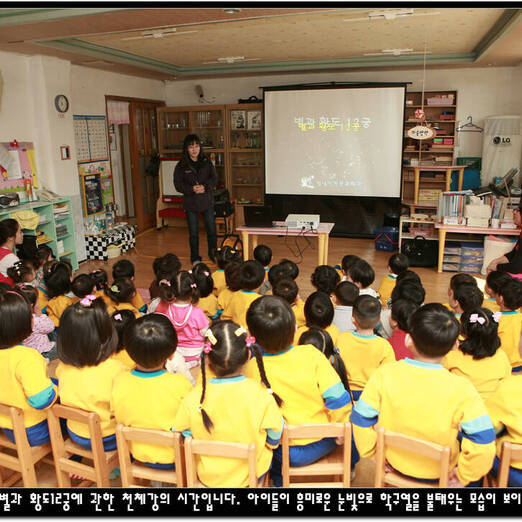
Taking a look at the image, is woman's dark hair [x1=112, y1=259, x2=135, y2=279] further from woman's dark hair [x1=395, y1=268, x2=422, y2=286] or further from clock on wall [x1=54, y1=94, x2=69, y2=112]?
clock on wall [x1=54, y1=94, x2=69, y2=112]

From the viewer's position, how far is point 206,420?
151 cm

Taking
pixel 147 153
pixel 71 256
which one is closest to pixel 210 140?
pixel 147 153

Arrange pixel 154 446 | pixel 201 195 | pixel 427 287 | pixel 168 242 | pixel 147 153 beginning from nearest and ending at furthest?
1. pixel 154 446
2. pixel 427 287
3. pixel 201 195
4. pixel 168 242
5. pixel 147 153

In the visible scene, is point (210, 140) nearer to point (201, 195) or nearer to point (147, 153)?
point (147, 153)

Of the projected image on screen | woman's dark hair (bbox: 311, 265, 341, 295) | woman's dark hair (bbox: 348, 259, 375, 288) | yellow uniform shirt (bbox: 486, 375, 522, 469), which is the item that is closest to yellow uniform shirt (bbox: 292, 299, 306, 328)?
woman's dark hair (bbox: 311, 265, 341, 295)

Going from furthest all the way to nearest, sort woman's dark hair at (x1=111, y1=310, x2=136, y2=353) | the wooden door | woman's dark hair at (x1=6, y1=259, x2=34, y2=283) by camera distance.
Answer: the wooden door, woman's dark hair at (x1=6, y1=259, x2=34, y2=283), woman's dark hair at (x1=111, y1=310, x2=136, y2=353)

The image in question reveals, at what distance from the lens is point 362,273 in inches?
121

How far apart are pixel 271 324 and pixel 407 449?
0.57m

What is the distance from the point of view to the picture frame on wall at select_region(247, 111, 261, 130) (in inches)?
295

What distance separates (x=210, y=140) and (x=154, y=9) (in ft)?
15.4

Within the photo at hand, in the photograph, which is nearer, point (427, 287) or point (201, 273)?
point (201, 273)

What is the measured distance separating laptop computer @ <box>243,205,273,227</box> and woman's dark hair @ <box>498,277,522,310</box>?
2799mm

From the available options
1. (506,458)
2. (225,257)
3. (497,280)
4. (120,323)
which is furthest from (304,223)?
(506,458)

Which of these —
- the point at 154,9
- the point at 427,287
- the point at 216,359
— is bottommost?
the point at 427,287
